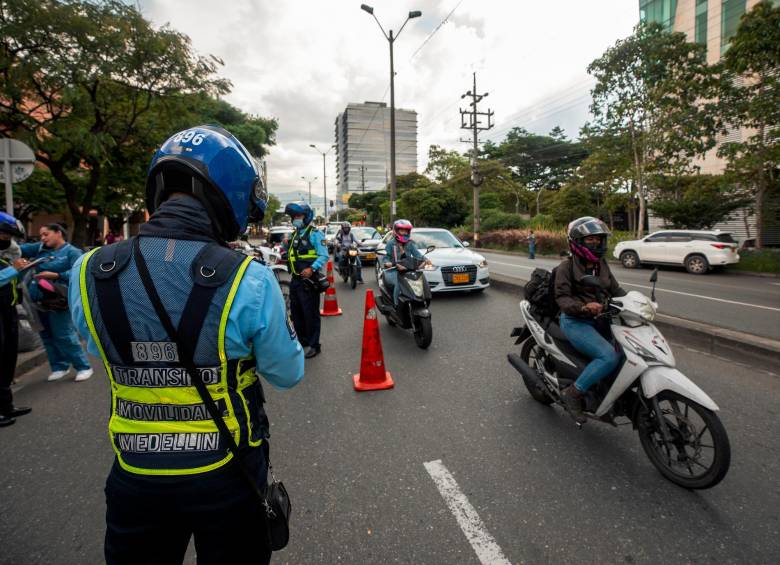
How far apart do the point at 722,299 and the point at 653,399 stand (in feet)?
28.0

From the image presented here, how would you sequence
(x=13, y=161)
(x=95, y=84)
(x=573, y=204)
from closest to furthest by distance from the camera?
1. (x=13, y=161)
2. (x=95, y=84)
3. (x=573, y=204)

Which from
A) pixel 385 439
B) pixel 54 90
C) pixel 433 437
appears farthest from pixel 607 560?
pixel 54 90

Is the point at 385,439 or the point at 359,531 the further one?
the point at 385,439

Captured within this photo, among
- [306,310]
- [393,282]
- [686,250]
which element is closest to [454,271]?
[393,282]

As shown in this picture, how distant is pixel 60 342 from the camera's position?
15.0 feet

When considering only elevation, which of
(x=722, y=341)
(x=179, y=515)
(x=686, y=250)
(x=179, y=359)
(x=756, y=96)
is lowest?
(x=722, y=341)

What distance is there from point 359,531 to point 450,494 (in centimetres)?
60

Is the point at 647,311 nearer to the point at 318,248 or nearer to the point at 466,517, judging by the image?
the point at 466,517

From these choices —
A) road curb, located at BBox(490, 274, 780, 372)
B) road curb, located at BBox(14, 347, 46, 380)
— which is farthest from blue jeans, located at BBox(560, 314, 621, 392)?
road curb, located at BBox(14, 347, 46, 380)

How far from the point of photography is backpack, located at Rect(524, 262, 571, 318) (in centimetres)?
339

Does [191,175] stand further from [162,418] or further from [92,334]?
[162,418]

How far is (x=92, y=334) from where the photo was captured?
1.20 metres

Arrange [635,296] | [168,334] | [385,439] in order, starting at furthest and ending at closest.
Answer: [385,439], [635,296], [168,334]

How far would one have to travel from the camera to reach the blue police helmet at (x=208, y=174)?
129 cm
